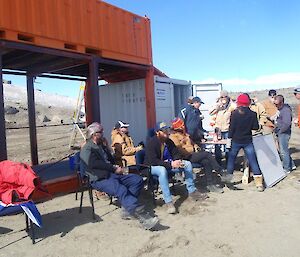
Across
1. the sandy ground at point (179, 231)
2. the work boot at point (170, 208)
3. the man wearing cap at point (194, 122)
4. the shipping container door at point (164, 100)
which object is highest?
the shipping container door at point (164, 100)

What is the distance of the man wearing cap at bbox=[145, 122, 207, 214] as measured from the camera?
17.4 feet

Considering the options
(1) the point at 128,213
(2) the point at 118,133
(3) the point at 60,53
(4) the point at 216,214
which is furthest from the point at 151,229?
(3) the point at 60,53

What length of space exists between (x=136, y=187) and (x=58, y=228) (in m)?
1.19

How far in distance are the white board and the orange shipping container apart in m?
3.43

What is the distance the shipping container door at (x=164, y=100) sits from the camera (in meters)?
9.00

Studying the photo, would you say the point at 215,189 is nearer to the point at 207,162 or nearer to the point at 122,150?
the point at 207,162

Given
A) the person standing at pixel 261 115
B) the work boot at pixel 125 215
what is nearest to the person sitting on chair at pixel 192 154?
the work boot at pixel 125 215

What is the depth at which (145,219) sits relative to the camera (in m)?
4.58

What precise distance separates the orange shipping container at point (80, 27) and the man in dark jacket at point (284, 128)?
3239 millimetres

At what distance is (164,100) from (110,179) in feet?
15.3

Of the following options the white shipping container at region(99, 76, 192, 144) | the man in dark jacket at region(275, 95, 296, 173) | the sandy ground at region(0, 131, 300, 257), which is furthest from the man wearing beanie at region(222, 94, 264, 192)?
the white shipping container at region(99, 76, 192, 144)

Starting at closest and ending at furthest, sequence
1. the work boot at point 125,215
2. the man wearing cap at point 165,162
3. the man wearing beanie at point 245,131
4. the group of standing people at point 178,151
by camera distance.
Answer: the work boot at point 125,215, the group of standing people at point 178,151, the man wearing cap at point 165,162, the man wearing beanie at point 245,131

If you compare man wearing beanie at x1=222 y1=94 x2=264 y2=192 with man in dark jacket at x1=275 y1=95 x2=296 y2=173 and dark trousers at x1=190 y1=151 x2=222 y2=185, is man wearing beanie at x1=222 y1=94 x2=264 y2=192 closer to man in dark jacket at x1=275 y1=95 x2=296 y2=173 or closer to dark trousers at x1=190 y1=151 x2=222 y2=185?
dark trousers at x1=190 y1=151 x2=222 y2=185

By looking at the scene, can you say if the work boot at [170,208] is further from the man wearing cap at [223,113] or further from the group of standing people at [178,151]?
the man wearing cap at [223,113]
